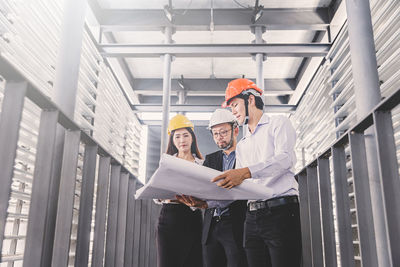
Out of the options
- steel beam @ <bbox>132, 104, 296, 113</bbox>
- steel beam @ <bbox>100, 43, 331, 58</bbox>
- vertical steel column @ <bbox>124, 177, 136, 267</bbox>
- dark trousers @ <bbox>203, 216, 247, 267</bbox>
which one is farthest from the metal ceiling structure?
dark trousers @ <bbox>203, 216, 247, 267</bbox>

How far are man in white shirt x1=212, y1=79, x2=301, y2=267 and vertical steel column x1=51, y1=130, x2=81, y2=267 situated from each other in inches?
35.1

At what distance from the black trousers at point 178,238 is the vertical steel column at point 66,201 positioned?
126 cm

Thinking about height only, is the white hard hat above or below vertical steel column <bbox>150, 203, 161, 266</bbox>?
above

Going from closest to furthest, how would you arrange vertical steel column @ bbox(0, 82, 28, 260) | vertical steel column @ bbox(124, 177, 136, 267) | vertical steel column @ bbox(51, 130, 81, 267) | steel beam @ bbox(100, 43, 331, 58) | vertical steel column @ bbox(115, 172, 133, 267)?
vertical steel column @ bbox(0, 82, 28, 260) → vertical steel column @ bbox(51, 130, 81, 267) → vertical steel column @ bbox(115, 172, 133, 267) → vertical steel column @ bbox(124, 177, 136, 267) → steel beam @ bbox(100, 43, 331, 58)

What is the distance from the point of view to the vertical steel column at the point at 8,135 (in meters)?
1.51

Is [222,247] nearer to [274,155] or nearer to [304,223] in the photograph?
[274,155]

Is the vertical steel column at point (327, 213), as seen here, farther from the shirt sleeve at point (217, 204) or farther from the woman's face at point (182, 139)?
the woman's face at point (182, 139)

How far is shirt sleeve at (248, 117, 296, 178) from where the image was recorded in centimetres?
229

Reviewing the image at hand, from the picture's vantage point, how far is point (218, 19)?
714 cm

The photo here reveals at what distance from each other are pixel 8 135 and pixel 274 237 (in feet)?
5.02

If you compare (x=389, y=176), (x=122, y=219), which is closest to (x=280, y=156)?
(x=389, y=176)

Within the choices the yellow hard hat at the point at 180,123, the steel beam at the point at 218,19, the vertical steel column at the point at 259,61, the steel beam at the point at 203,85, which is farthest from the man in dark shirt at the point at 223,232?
the steel beam at the point at 203,85

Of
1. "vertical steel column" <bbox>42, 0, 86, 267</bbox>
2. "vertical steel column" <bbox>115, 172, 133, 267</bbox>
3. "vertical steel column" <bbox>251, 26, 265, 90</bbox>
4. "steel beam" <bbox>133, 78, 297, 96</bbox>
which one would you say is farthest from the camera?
"steel beam" <bbox>133, 78, 297, 96</bbox>

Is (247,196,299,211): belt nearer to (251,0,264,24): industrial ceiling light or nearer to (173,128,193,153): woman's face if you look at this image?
(173,128,193,153): woman's face
